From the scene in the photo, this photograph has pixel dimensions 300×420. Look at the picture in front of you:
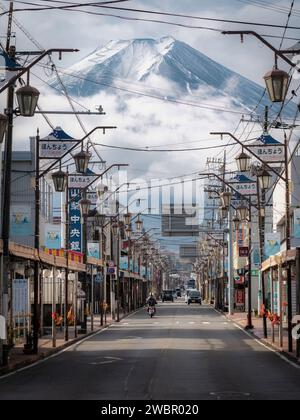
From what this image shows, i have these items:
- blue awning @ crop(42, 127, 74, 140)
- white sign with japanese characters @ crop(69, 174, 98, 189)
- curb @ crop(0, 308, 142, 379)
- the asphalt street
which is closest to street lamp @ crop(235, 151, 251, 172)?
blue awning @ crop(42, 127, 74, 140)

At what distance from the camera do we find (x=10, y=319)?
30734mm

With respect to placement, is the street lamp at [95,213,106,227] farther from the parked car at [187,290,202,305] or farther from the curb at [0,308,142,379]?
the parked car at [187,290,202,305]

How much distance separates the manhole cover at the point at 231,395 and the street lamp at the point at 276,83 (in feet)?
20.1

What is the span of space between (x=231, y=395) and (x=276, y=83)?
21.2 feet

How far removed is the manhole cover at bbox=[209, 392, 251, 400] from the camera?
17.7 m

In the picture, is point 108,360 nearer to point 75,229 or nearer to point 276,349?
point 276,349

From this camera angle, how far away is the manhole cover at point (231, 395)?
17.7 metres

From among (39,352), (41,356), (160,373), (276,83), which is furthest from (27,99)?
(39,352)

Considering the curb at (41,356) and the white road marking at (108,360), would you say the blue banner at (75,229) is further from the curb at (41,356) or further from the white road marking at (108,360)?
the white road marking at (108,360)
